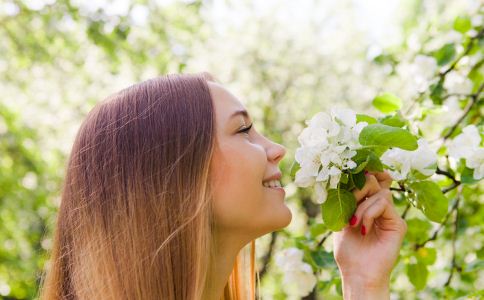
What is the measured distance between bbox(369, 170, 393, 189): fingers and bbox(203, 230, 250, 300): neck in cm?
33

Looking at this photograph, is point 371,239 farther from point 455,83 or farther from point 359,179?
point 455,83

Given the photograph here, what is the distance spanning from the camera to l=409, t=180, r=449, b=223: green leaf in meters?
1.32

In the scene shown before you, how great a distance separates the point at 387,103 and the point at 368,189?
15.6 inches

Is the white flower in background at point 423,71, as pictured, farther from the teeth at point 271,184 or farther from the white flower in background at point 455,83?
the teeth at point 271,184

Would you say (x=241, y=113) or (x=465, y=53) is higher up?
(x=241, y=113)

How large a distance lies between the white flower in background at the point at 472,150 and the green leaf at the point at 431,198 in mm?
149

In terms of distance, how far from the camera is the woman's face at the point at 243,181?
4.24ft

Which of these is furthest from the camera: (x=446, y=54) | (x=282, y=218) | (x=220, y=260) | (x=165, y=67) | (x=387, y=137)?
(x=165, y=67)

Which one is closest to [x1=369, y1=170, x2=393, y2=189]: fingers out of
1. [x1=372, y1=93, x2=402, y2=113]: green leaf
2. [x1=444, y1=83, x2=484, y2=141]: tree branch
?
[x1=372, y1=93, x2=402, y2=113]: green leaf

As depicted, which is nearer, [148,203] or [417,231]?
[148,203]

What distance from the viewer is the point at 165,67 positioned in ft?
23.7

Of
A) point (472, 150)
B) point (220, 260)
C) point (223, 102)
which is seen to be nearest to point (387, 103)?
point (472, 150)

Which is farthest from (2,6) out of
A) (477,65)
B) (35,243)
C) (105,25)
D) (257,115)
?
(477,65)

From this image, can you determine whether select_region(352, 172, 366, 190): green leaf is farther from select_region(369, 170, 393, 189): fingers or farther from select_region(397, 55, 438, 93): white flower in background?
select_region(397, 55, 438, 93): white flower in background
